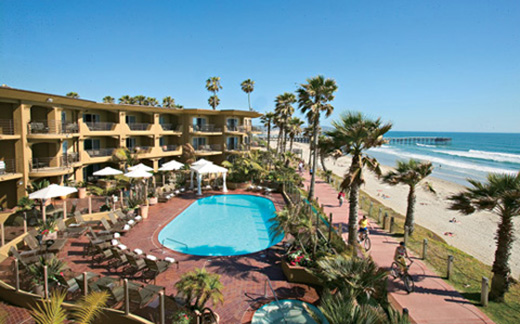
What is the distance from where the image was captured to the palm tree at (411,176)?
15.1 m

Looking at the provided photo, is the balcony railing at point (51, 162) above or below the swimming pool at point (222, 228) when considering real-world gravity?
above

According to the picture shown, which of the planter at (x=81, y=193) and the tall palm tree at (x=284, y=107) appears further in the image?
the tall palm tree at (x=284, y=107)

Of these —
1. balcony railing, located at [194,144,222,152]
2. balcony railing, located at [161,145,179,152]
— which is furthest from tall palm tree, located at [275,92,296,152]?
balcony railing, located at [161,145,179,152]

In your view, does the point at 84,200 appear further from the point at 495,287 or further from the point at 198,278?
the point at 495,287

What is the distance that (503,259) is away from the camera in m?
9.74

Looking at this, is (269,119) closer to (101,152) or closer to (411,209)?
(101,152)

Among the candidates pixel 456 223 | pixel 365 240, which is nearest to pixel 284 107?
pixel 456 223

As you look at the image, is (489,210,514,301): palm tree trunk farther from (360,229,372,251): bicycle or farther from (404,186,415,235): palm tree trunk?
(404,186,415,235): palm tree trunk

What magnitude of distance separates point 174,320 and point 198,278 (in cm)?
120

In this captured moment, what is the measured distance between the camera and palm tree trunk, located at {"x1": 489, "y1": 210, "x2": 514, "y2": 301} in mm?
9547

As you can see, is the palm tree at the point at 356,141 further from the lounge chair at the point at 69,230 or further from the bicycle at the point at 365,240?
the lounge chair at the point at 69,230

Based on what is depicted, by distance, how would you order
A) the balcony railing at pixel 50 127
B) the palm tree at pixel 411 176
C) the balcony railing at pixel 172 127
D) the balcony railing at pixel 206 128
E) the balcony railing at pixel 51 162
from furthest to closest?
1. the balcony railing at pixel 206 128
2. the balcony railing at pixel 172 127
3. the balcony railing at pixel 51 162
4. the balcony railing at pixel 50 127
5. the palm tree at pixel 411 176

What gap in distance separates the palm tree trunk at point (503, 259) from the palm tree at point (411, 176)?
5.43m

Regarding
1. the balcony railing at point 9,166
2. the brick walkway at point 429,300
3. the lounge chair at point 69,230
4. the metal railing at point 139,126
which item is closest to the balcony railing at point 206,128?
the metal railing at point 139,126
